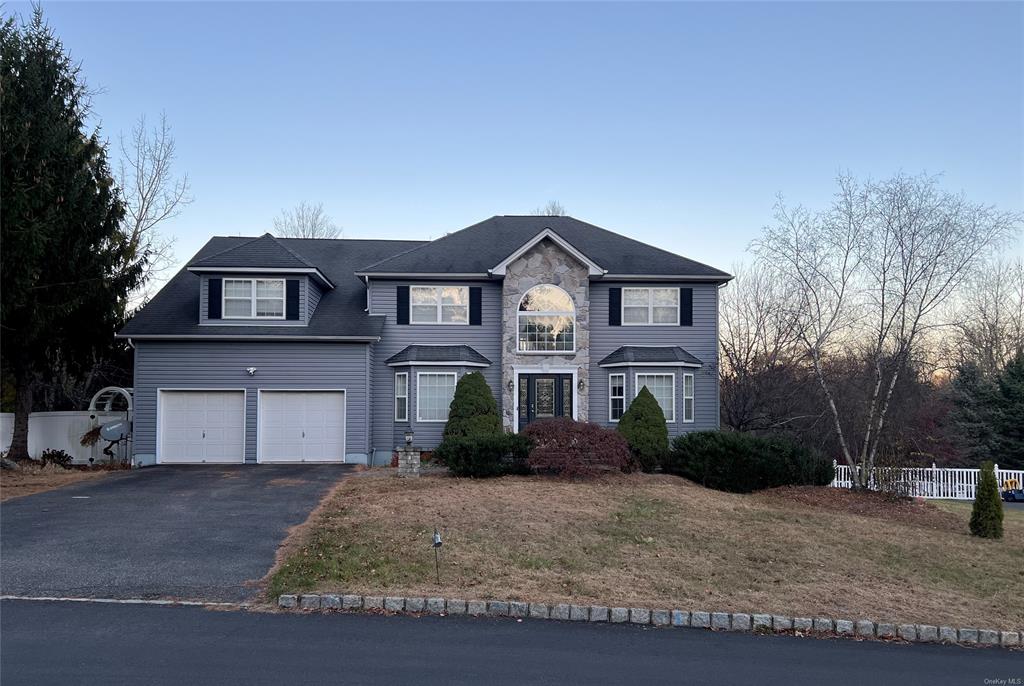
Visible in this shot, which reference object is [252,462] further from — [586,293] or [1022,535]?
[1022,535]

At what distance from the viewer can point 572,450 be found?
17594 mm

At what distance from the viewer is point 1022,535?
1501 cm

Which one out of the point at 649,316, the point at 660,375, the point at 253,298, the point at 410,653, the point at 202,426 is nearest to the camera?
the point at 410,653

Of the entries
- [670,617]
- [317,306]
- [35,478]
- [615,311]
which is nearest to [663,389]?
[615,311]

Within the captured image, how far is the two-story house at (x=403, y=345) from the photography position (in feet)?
69.0

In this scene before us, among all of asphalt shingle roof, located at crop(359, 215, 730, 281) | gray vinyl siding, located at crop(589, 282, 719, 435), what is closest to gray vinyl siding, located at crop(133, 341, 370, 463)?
asphalt shingle roof, located at crop(359, 215, 730, 281)

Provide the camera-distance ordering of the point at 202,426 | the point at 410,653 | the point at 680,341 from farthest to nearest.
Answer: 1. the point at 680,341
2. the point at 202,426
3. the point at 410,653

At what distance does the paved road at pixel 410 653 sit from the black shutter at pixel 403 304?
572 inches

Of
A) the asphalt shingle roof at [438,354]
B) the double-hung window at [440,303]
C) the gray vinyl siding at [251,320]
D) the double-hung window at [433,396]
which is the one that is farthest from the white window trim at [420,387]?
the gray vinyl siding at [251,320]

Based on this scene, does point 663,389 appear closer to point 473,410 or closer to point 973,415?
point 473,410

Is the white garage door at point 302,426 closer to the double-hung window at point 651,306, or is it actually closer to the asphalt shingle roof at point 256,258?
the asphalt shingle roof at point 256,258

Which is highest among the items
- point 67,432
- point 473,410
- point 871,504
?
point 473,410

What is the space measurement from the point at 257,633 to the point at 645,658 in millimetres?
3988

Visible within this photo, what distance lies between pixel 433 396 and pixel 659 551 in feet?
38.1
